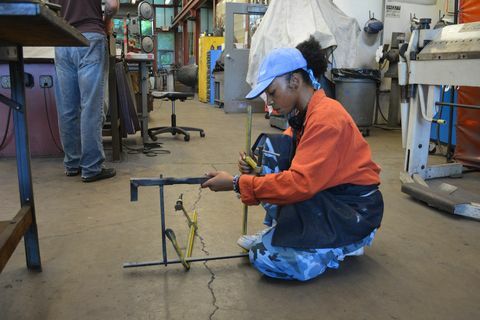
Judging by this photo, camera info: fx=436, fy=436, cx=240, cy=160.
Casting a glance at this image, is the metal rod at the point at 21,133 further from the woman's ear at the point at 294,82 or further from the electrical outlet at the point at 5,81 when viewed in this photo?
the electrical outlet at the point at 5,81

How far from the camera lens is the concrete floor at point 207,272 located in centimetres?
140

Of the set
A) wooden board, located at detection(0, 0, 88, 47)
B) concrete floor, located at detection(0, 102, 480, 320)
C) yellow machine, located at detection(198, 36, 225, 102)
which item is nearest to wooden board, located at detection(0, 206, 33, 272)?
concrete floor, located at detection(0, 102, 480, 320)

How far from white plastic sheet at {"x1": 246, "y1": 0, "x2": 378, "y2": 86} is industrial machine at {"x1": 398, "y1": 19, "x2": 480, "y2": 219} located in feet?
6.44

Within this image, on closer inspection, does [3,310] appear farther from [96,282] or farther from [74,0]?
[74,0]

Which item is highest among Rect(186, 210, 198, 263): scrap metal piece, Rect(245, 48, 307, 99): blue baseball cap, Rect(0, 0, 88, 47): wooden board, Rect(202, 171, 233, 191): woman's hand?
Rect(0, 0, 88, 47): wooden board

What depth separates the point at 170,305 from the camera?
4.65 feet

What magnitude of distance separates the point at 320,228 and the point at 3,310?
42.1 inches

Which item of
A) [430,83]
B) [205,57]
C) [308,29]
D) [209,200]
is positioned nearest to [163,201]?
[209,200]

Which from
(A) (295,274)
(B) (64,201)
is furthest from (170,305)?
(B) (64,201)

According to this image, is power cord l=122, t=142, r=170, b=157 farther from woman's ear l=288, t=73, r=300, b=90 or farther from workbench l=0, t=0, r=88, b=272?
woman's ear l=288, t=73, r=300, b=90

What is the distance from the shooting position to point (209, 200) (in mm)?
2533

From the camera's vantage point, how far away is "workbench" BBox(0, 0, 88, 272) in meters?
1.08

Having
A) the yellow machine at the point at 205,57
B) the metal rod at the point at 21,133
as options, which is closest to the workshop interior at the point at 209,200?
the metal rod at the point at 21,133

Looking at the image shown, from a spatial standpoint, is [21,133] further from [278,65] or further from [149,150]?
[149,150]
